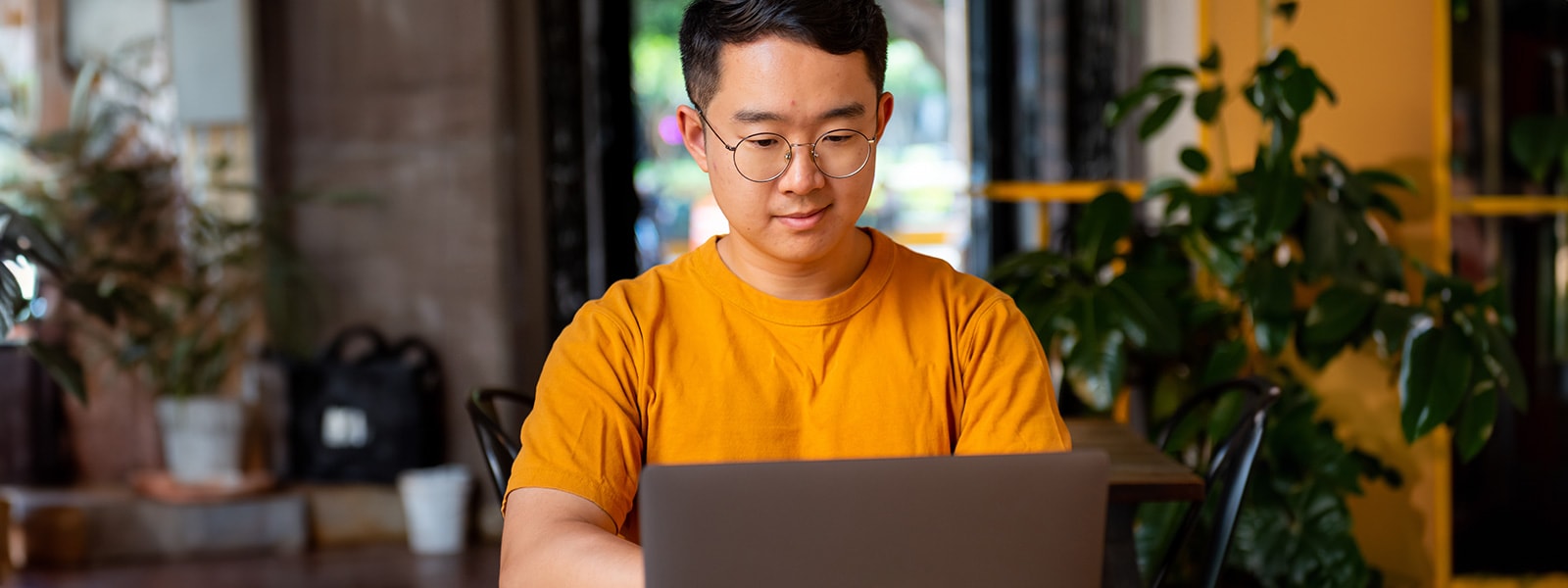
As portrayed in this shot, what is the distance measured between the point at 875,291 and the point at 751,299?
115mm

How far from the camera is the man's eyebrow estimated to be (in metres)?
1.10

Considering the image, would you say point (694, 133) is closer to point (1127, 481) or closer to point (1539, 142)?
point (1127, 481)

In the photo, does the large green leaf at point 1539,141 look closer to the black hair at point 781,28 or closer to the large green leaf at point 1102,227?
the large green leaf at point 1102,227

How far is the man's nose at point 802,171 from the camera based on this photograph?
1102 mm

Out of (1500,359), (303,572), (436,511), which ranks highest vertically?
(1500,359)

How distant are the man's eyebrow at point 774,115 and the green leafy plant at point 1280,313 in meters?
1.49

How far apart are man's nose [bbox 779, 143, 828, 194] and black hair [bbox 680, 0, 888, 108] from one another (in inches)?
3.4

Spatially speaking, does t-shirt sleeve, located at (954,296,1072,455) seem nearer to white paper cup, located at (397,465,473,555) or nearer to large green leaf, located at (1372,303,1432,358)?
large green leaf, located at (1372,303,1432,358)

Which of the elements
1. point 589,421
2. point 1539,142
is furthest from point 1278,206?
point 589,421

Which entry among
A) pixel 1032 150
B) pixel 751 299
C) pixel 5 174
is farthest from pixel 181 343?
pixel 751 299

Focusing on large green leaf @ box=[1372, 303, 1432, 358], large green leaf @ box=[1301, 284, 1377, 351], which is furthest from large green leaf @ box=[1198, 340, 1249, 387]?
large green leaf @ box=[1372, 303, 1432, 358]

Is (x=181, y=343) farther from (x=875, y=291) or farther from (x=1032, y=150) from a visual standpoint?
(x=875, y=291)

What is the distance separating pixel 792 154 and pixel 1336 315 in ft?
5.77

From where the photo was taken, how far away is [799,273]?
1205 millimetres
